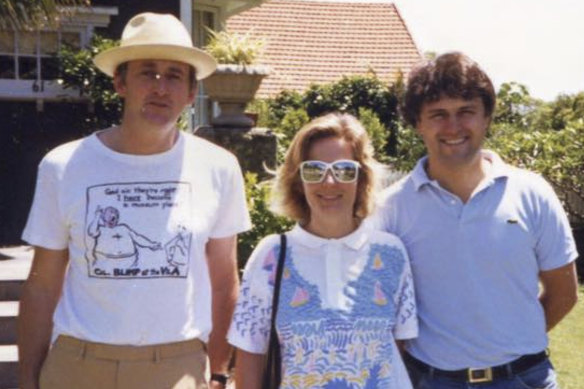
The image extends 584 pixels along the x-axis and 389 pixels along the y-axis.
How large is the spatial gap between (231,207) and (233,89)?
590 centimetres

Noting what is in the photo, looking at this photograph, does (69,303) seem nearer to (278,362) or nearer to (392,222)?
(278,362)

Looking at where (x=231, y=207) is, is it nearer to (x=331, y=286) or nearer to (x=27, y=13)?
(x=331, y=286)

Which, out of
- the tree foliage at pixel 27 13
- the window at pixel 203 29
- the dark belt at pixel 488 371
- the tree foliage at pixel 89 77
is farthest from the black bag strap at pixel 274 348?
the window at pixel 203 29

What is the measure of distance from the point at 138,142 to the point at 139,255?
16.2 inches

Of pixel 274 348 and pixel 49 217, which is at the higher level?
pixel 49 217

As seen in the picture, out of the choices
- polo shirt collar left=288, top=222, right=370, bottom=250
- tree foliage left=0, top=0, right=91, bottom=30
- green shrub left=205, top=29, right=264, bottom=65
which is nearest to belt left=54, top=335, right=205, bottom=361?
polo shirt collar left=288, top=222, right=370, bottom=250

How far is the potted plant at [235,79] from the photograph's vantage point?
361 inches

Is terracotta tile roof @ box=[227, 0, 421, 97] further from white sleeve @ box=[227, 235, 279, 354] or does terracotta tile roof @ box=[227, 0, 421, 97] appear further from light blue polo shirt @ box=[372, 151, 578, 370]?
white sleeve @ box=[227, 235, 279, 354]

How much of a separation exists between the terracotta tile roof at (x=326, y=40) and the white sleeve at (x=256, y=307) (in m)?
18.8

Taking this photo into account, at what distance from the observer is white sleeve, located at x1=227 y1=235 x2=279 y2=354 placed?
3.08m

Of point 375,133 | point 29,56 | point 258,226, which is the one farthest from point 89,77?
point 375,133

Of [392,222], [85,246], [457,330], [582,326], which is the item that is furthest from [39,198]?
[582,326]

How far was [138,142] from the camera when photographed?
3.28 m

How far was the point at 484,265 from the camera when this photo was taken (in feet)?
10.4
